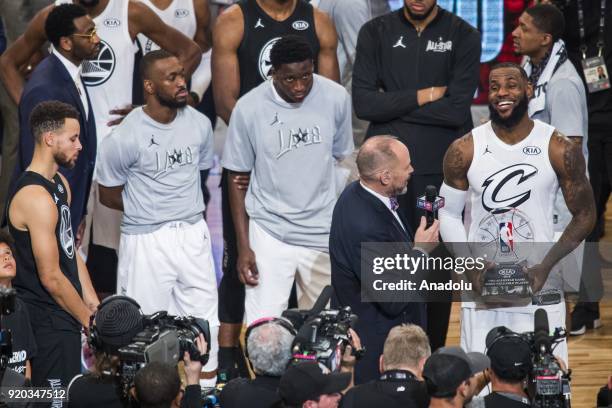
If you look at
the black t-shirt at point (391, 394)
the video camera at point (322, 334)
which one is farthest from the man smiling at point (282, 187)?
the black t-shirt at point (391, 394)

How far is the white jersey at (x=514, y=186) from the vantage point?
6.28m

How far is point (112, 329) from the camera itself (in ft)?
16.7

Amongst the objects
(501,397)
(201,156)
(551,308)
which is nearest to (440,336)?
(551,308)

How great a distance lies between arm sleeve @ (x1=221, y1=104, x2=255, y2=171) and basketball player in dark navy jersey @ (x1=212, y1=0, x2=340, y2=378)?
392mm

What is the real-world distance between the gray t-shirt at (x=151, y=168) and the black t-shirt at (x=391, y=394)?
2.13m

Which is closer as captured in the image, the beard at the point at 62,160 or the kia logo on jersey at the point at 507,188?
the beard at the point at 62,160

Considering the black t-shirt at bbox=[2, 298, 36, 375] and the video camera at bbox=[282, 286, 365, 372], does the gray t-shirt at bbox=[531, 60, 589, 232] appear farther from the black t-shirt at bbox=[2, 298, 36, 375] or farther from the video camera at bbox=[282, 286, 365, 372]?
the black t-shirt at bbox=[2, 298, 36, 375]

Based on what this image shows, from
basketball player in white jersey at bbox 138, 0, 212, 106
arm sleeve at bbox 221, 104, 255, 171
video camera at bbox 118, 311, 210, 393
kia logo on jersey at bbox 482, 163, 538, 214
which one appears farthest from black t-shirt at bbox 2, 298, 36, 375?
basketball player in white jersey at bbox 138, 0, 212, 106

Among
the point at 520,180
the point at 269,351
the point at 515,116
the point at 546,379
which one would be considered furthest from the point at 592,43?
the point at 269,351

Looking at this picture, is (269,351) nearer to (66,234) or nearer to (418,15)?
(66,234)

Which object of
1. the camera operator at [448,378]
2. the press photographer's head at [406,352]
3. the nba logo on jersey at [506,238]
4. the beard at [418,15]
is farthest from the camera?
the beard at [418,15]

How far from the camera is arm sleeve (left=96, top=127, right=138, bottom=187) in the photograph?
6.81m

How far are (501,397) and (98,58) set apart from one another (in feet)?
12.0

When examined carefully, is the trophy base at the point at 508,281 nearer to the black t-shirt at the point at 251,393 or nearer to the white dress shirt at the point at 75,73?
the black t-shirt at the point at 251,393
